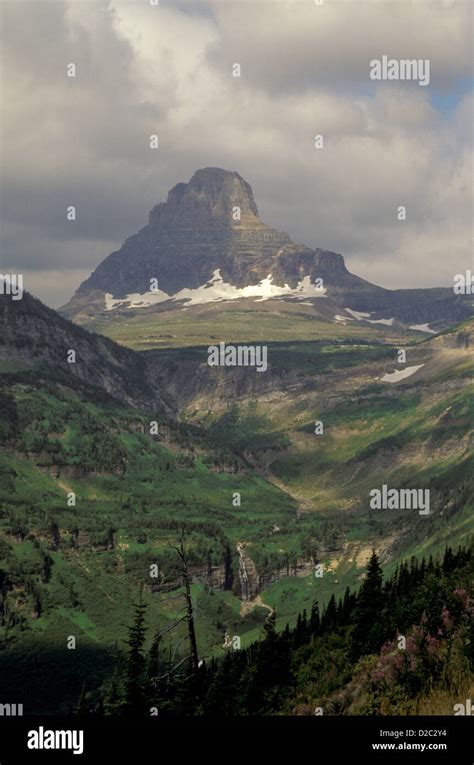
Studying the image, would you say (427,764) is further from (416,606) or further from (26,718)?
(416,606)

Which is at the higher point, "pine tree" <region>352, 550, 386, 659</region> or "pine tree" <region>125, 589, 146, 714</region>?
"pine tree" <region>352, 550, 386, 659</region>

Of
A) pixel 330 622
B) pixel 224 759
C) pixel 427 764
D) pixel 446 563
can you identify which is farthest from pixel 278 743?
pixel 330 622

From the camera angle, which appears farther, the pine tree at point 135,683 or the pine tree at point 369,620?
the pine tree at point 135,683

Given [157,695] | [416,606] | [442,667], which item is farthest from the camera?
[157,695]

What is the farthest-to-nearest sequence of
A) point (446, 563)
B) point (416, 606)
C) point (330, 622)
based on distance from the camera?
point (330, 622), point (446, 563), point (416, 606)

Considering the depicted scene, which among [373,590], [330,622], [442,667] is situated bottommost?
[330,622]

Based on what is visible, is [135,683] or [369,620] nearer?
[369,620]

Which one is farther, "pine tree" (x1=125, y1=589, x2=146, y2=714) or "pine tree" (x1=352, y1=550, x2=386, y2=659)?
"pine tree" (x1=125, y1=589, x2=146, y2=714)

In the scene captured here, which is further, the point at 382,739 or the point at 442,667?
the point at 442,667

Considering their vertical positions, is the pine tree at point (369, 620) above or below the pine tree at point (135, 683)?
above

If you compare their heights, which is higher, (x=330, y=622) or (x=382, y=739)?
(x=382, y=739)

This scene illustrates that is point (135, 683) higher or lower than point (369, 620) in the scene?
lower
